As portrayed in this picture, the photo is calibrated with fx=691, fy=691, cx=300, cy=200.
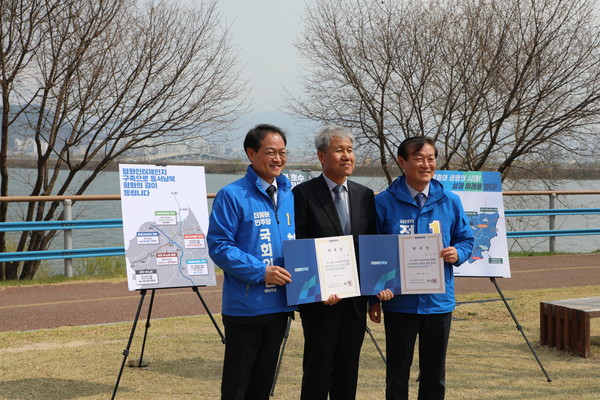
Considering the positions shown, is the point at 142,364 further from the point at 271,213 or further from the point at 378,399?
the point at 271,213

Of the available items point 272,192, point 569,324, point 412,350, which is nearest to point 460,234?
point 412,350

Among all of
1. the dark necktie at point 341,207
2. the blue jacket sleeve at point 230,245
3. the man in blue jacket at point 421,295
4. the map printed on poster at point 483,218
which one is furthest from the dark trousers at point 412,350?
the map printed on poster at point 483,218

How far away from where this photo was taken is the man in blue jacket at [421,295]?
4.16 m

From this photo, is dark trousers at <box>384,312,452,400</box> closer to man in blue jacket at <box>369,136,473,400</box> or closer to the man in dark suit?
man in blue jacket at <box>369,136,473,400</box>

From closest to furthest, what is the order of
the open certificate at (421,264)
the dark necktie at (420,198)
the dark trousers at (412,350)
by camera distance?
the open certificate at (421,264) < the dark trousers at (412,350) < the dark necktie at (420,198)

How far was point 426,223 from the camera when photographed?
166 inches

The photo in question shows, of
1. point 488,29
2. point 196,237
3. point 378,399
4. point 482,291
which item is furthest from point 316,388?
point 488,29

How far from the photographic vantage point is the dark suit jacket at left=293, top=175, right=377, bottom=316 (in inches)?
157

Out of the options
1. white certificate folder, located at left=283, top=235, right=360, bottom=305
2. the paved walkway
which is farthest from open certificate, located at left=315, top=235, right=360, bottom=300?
the paved walkway

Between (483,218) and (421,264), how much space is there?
8.80ft

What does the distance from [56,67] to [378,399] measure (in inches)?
365

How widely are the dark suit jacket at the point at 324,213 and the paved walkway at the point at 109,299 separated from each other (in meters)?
4.54

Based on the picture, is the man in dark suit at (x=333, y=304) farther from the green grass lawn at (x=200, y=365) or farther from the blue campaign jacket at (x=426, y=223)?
the green grass lawn at (x=200, y=365)

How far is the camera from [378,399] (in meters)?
5.29
